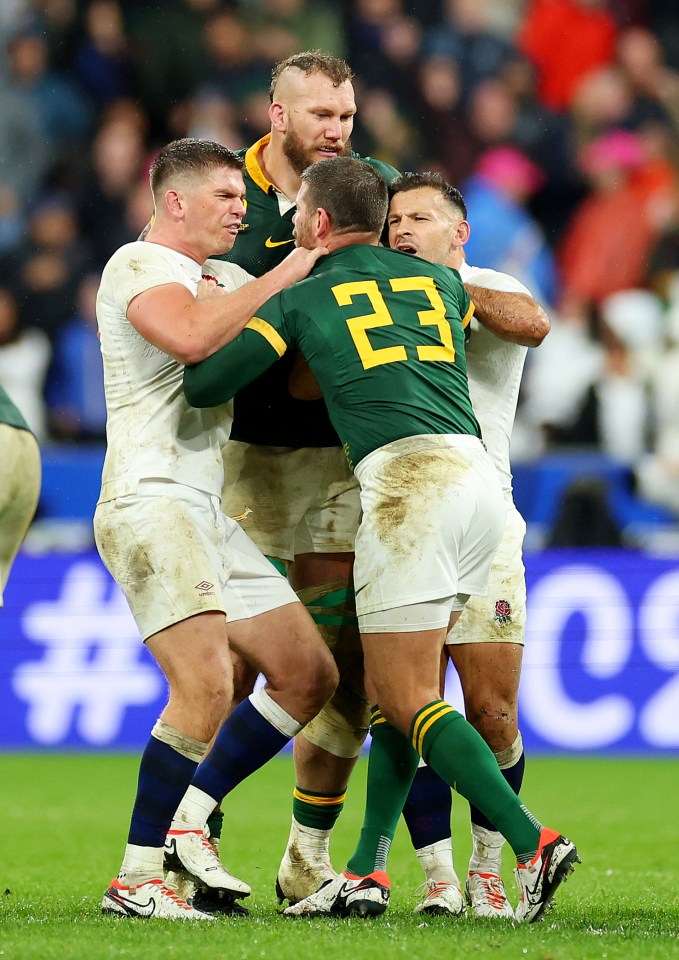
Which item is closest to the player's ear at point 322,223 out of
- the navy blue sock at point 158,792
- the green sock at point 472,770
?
the green sock at point 472,770

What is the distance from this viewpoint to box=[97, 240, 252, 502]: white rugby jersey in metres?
4.45

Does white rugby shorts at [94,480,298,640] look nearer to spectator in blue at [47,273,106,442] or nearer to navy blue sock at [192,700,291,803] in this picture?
navy blue sock at [192,700,291,803]

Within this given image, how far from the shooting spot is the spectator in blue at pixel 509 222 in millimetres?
11461

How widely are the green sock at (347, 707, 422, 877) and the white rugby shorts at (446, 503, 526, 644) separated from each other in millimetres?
441

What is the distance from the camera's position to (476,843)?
4750 millimetres

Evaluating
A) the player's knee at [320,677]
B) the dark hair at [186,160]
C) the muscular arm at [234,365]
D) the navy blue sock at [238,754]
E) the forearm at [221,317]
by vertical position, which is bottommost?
the navy blue sock at [238,754]

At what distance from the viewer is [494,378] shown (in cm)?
506

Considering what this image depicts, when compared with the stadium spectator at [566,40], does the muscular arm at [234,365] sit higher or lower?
lower

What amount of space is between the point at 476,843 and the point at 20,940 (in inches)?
64.5

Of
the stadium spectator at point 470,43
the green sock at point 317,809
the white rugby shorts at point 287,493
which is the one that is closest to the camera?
the green sock at point 317,809

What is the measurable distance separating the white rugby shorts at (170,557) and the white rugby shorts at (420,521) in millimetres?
462

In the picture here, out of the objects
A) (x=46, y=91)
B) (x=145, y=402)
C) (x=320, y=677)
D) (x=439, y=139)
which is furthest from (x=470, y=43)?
(x=320, y=677)

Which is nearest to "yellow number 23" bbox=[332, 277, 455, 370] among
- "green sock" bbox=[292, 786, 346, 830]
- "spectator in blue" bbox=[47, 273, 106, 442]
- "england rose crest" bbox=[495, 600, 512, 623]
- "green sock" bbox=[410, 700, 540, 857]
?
"england rose crest" bbox=[495, 600, 512, 623]

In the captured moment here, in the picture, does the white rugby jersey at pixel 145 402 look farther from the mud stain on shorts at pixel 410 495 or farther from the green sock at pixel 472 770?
the green sock at pixel 472 770
